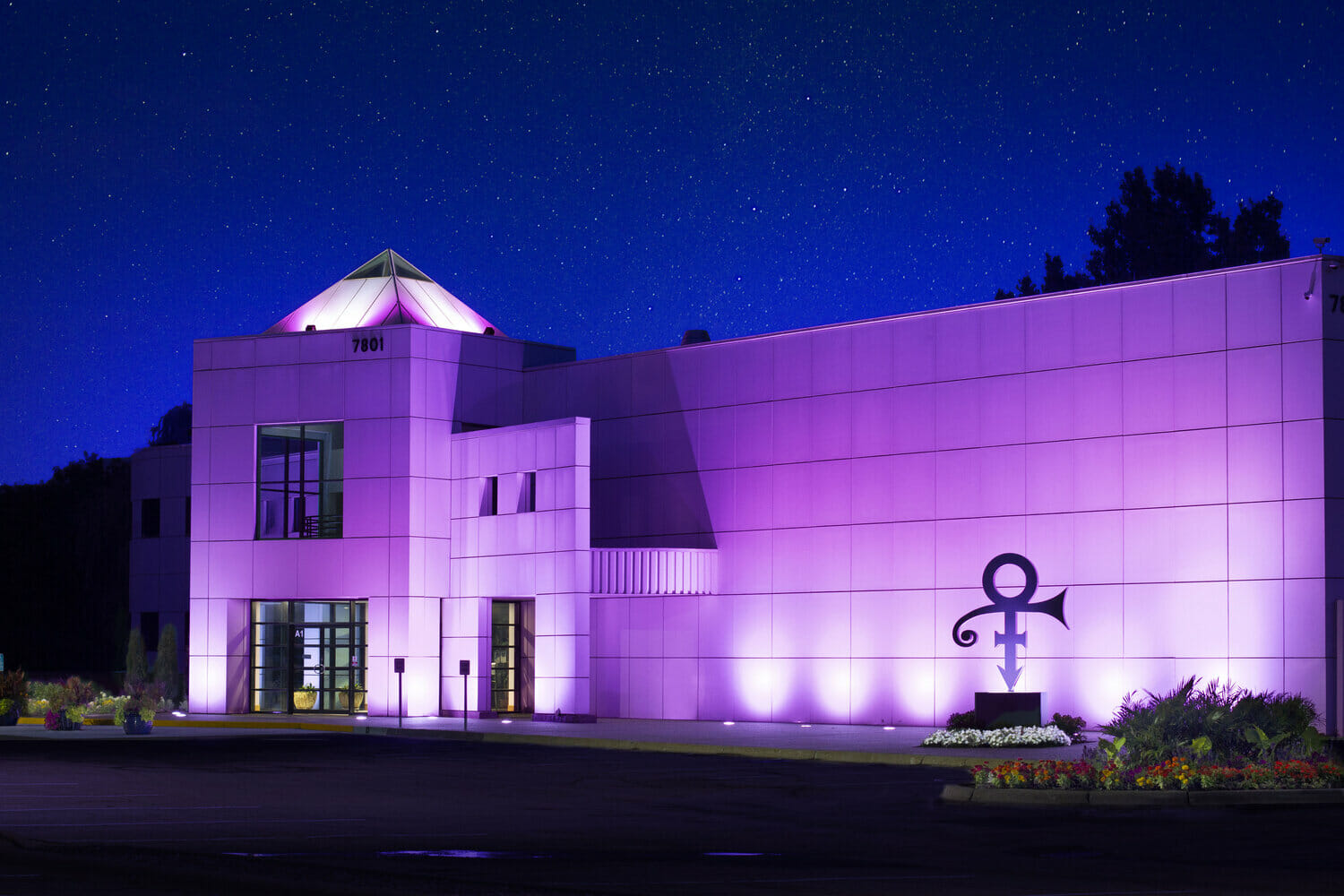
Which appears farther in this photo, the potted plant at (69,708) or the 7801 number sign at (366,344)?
the 7801 number sign at (366,344)

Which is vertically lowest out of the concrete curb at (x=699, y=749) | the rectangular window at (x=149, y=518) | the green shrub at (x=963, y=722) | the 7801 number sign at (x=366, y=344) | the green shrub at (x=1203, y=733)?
the concrete curb at (x=699, y=749)

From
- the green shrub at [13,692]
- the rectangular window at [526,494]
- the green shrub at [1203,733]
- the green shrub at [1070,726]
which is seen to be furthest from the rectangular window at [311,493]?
the green shrub at [1203,733]

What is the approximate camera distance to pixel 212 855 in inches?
551

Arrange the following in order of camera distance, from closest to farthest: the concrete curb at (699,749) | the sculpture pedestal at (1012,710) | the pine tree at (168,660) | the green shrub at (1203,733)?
1. the green shrub at (1203,733)
2. the concrete curb at (699,749)
3. the sculpture pedestal at (1012,710)
4. the pine tree at (168,660)

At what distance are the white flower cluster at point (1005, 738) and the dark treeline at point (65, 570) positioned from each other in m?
66.9

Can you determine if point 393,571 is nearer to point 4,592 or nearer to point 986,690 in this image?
point 986,690

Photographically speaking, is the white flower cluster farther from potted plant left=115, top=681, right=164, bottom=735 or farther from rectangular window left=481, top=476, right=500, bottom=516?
potted plant left=115, top=681, right=164, bottom=735

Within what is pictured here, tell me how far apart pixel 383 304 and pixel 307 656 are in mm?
9317

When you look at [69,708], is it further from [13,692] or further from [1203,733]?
[1203,733]

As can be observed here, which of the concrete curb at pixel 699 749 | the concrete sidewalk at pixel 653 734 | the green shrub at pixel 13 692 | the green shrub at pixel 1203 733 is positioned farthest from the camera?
the green shrub at pixel 13 692

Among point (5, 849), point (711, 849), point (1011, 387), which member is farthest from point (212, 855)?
point (1011, 387)

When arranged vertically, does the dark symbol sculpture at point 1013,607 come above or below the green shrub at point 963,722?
above

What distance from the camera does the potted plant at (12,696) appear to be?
40.7 meters

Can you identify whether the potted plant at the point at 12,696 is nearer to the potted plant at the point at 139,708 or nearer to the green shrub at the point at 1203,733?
the potted plant at the point at 139,708
